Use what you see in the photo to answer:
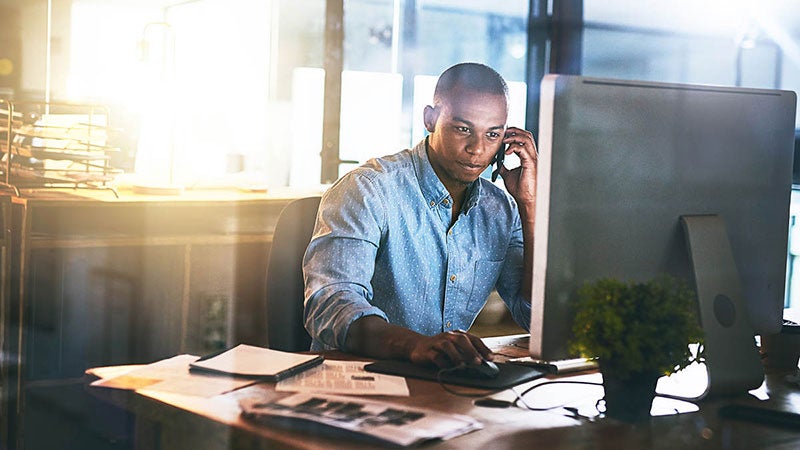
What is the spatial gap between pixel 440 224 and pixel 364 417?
36.1 inches

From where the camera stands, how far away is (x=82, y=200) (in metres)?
2.98

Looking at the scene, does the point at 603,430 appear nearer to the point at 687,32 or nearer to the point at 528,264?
the point at 528,264

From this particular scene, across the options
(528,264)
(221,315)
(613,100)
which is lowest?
(221,315)

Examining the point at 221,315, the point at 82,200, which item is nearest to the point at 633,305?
the point at 82,200

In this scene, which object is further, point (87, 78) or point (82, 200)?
point (82, 200)

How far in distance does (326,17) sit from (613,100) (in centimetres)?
385

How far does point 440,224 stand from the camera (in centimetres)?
205

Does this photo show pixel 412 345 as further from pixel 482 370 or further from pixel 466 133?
pixel 466 133

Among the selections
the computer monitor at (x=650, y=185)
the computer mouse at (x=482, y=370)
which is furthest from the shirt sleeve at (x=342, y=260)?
the computer monitor at (x=650, y=185)

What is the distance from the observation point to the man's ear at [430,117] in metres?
2.06

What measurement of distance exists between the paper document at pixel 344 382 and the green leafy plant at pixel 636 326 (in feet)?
0.92

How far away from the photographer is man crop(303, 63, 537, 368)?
1854 mm

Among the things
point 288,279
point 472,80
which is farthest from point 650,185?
point 288,279

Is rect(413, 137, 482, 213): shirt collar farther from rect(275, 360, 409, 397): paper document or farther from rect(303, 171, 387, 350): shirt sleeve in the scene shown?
rect(275, 360, 409, 397): paper document
